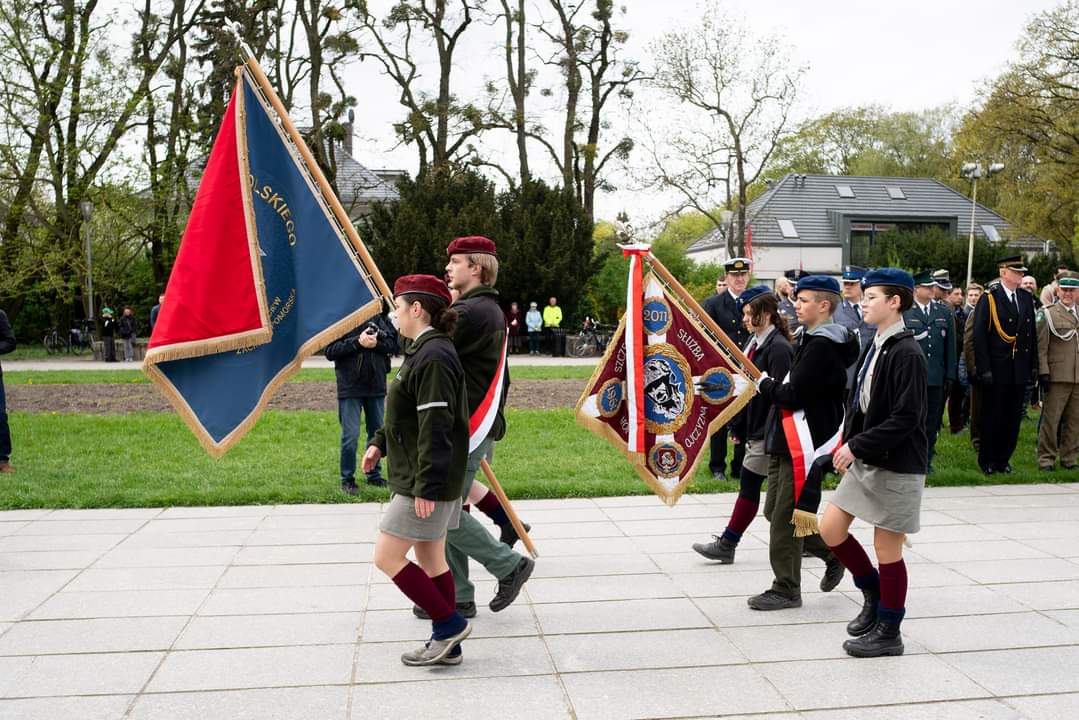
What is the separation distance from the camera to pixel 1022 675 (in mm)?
4570

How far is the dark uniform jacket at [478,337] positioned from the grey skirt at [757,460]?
202 centimetres

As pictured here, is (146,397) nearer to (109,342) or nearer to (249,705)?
(109,342)

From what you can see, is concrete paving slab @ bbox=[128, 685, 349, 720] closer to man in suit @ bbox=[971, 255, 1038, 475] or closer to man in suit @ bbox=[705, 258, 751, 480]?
man in suit @ bbox=[705, 258, 751, 480]

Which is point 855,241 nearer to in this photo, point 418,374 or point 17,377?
point 17,377

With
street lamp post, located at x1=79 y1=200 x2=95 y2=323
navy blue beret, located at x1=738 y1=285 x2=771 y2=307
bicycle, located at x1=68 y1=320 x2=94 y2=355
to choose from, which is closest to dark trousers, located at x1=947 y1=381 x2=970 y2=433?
navy blue beret, located at x1=738 y1=285 x2=771 y2=307

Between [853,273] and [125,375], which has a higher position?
[853,273]

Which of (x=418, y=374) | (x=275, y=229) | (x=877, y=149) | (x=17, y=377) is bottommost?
(x=17, y=377)

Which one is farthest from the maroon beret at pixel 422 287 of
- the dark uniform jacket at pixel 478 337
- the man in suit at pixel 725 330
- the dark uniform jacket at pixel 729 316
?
the dark uniform jacket at pixel 729 316

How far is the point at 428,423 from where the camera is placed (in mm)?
4395

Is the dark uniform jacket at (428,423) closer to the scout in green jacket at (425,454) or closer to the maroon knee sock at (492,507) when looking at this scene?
the scout in green jacket at (425,454)

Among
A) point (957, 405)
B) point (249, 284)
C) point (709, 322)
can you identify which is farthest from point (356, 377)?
point (957, 405)

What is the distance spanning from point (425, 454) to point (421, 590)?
0.68 m

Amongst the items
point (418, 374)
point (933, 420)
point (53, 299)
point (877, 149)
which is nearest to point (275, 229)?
point (418, 374)

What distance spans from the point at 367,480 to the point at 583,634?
14.7 ft
